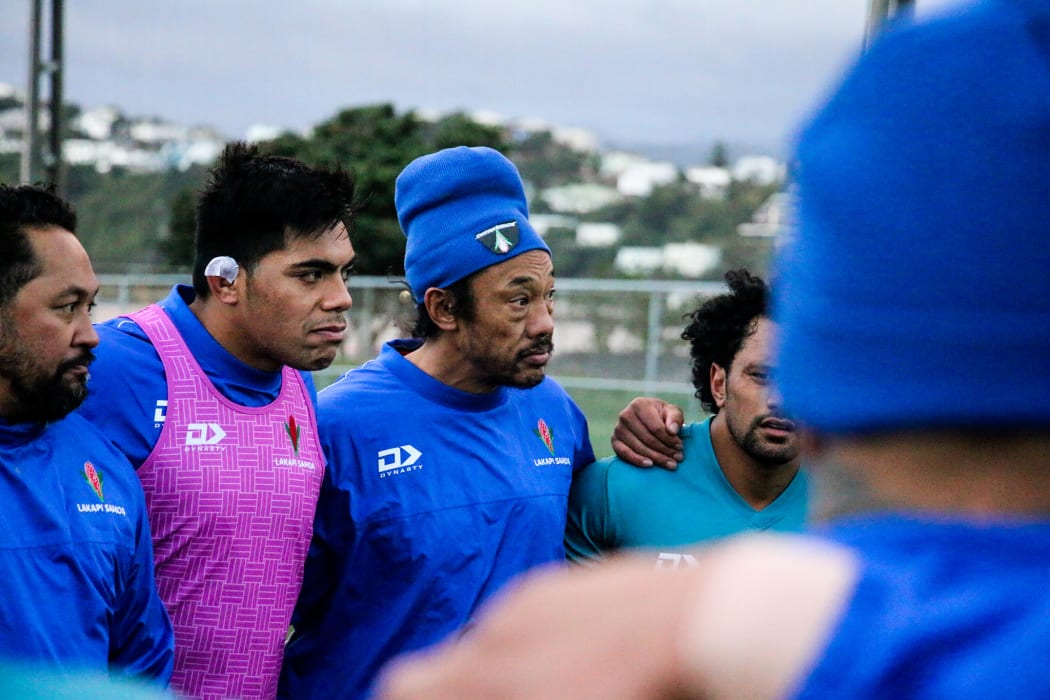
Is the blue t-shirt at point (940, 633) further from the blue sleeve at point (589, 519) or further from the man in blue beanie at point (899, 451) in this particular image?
the blue sleeve at point (589, 519)

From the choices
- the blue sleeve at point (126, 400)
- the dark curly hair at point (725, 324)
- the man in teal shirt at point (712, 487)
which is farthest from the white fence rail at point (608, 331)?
the blue sleeve at point (126, 400)

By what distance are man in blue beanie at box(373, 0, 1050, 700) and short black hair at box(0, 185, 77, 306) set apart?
2.71 m

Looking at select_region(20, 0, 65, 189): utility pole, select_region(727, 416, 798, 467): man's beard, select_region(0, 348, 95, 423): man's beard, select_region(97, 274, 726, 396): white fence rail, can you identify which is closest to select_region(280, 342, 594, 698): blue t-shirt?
select_region(727, 416, 798, 467): man's beard

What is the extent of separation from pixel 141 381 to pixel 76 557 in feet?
1.95

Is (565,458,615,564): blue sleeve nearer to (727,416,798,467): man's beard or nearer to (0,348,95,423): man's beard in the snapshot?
(727,416,798,467): man's beard

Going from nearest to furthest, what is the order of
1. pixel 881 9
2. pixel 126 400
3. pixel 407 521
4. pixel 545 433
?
pixel 126 400, pixel 407 521, pixel 545 433, pixel 881 9

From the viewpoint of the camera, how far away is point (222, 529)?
10.7ft

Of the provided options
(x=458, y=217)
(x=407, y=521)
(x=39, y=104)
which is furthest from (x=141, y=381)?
(x=39, y=104)

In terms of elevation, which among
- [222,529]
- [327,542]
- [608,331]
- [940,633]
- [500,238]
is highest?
[940,633]

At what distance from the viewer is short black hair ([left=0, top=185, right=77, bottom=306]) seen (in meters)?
3.06

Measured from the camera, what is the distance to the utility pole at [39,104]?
24.4 ft

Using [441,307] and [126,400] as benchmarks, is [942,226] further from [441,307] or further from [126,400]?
[441,307]

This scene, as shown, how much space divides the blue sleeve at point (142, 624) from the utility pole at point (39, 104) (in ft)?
16.4

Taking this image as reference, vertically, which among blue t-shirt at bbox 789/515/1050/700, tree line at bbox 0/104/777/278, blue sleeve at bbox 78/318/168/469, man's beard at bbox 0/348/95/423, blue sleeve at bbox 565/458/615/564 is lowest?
tree line at bbox 0/104/777/278
